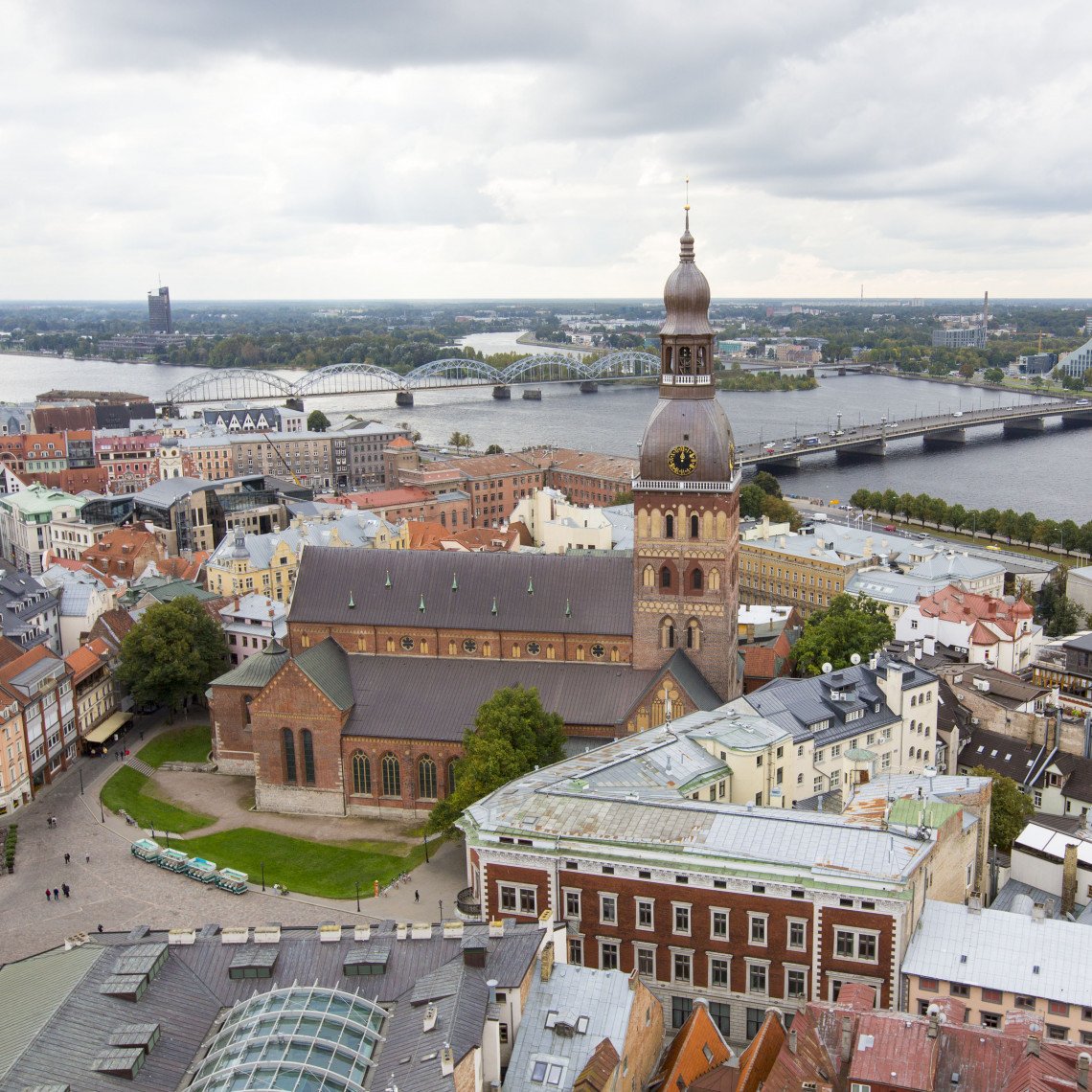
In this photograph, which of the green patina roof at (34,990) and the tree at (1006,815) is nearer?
the green patina roof at (34,990)

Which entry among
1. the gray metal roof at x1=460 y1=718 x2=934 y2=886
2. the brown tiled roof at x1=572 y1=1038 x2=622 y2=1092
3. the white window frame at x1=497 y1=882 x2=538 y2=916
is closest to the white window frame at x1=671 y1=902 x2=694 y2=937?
the gray metal roof at x1=460 y1=718 x2=934 y2=886

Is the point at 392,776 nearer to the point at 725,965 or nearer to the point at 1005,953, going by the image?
the point at 725,965

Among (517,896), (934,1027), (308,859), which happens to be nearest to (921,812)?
(934,1027)

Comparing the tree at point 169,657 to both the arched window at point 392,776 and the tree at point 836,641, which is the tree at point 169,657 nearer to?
the arched window at point 392,776

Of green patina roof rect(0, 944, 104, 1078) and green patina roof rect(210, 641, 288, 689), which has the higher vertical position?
green patina roof rect(0, 944, 104, 1078)

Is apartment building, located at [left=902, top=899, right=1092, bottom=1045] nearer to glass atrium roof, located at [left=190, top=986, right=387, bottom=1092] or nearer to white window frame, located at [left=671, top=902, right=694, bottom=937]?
white window frame, located at [left=671, top=902, right=694, bottom=937]

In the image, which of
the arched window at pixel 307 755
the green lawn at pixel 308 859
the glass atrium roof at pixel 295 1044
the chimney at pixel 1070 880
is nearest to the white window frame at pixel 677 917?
the glass atrium roof at pixel 295 1044
